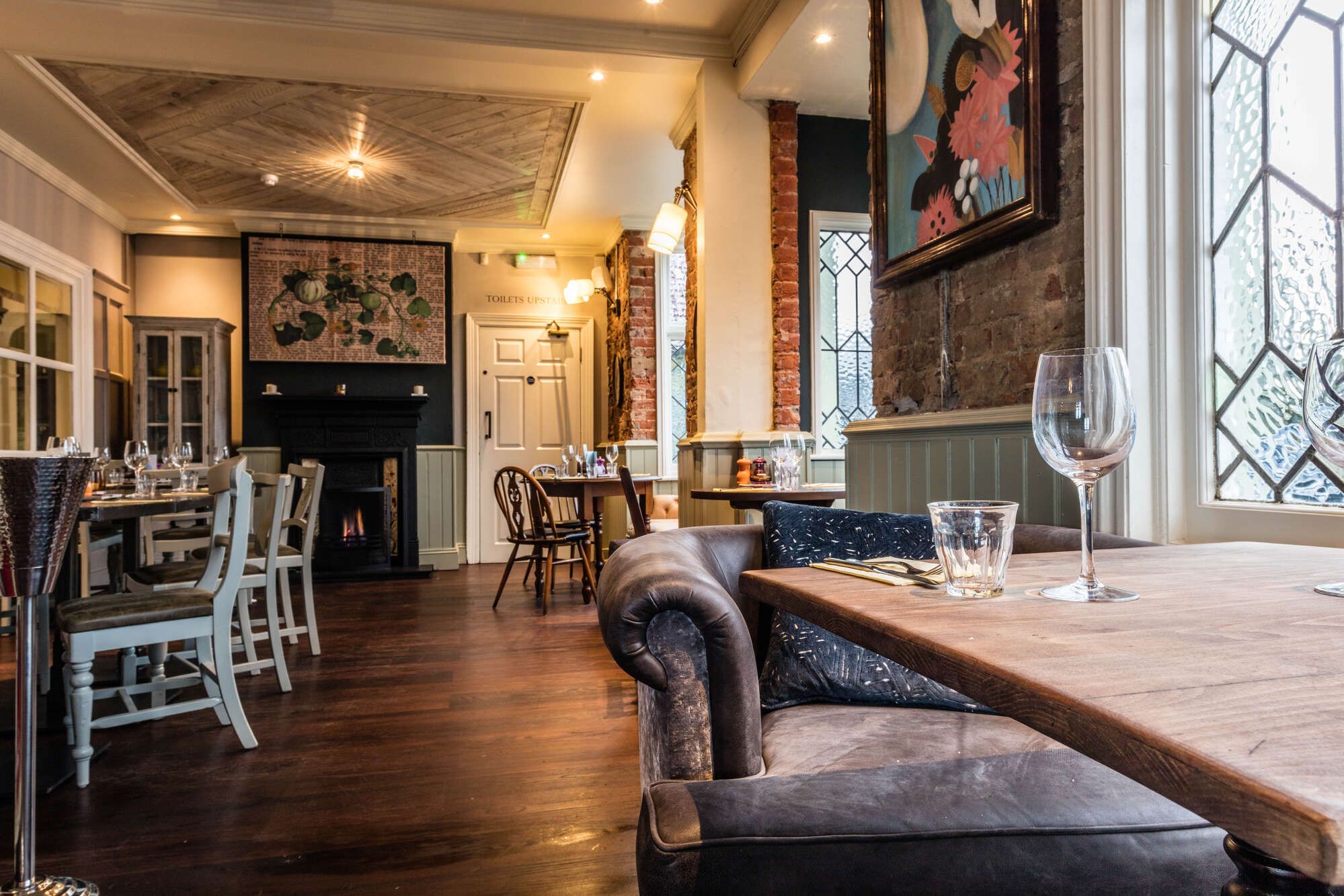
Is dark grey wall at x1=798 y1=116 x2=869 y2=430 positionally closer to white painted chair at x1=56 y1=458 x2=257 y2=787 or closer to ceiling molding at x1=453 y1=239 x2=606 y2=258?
white painted chair at x1=56 y1=458 x2=257 y2=787

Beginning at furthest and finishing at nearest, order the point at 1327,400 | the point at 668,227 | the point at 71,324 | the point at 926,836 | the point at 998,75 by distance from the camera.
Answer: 1. the point at 71,324
2. the point at 668,227
3. the point at 998,75
4. the point at 926,836
5. the point at 1327,400

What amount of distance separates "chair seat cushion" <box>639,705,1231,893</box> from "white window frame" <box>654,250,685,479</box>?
519 cm

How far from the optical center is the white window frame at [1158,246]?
167 cm

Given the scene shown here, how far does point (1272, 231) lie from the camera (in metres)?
1.52

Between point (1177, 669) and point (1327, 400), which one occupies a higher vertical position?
point (1327, 400)

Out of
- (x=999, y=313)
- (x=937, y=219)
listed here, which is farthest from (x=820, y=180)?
(x=999, y=313)

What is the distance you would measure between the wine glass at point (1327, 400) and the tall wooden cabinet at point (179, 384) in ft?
21.4

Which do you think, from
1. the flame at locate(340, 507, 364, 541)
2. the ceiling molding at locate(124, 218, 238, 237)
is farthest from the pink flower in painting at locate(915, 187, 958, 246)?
the ceiling molding at locate(124, 218, 238, 237)

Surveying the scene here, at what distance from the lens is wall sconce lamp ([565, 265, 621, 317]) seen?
6691 millimetres

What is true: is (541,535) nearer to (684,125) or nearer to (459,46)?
(684,125)

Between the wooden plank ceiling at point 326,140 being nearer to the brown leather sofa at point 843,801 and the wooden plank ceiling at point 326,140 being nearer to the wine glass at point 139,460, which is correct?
the wine glass at point 139,460

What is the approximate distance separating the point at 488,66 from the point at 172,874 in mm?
3574

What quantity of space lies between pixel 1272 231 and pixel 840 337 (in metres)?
2.96

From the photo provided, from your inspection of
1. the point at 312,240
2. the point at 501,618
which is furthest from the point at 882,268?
the point at 312,240
